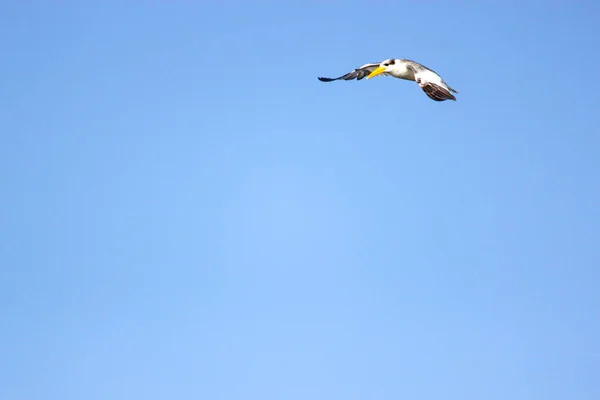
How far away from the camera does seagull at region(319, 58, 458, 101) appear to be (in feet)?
180

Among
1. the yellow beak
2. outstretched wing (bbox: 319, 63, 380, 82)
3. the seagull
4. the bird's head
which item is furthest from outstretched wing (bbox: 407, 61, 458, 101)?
outstretched wing (bbox: 319, 63, 380, 82)

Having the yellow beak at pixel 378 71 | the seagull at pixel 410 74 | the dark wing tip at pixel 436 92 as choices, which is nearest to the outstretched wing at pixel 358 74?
the seagull at pixel 410 74

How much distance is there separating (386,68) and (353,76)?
5104 mm

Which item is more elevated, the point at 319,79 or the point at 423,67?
the point at 319,79

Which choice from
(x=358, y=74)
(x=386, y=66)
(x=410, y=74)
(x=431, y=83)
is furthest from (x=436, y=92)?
(x=358, y=74)

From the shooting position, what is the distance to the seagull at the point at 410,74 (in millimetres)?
54719

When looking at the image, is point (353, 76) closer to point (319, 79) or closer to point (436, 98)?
point (319, 79)

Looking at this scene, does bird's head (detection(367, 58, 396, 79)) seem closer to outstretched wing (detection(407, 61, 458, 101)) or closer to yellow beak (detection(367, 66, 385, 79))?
yellow beak (detection(367, 66, 385, 79))

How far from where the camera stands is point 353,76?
70.8 m

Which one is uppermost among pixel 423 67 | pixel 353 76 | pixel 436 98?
pixel 353 76

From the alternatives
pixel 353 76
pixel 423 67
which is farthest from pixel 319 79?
pixel 423 67

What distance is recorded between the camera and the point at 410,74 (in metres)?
63.9

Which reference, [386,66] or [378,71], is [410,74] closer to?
[386,66]

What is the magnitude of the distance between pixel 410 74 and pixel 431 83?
7.57 metres
